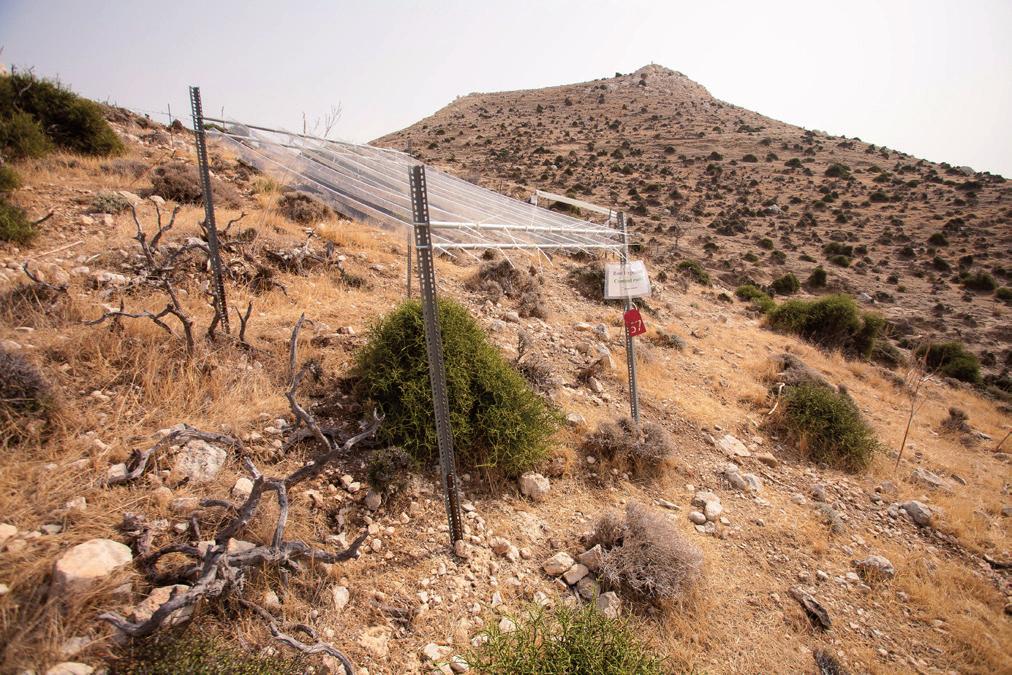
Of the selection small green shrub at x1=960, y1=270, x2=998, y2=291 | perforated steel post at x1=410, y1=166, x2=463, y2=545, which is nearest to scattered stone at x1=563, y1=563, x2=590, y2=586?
perforated steel post at x1=410, y1=166, x2=463, y2=545

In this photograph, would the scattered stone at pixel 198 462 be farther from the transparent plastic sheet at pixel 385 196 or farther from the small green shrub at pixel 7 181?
the small green shrub at pixel 7 181

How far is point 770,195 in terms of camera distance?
106ft

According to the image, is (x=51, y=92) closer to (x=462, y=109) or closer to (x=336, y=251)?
(x=336, y=251)

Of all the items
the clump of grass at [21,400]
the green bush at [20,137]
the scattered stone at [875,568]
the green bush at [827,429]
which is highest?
the green bush at [20,137]

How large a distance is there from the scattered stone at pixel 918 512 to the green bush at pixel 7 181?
12886mm

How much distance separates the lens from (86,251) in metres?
5.67

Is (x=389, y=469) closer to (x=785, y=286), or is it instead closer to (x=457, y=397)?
(x=457, y=397)

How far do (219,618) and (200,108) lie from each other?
164 inches

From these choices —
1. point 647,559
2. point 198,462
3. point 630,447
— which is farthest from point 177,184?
point 647,559

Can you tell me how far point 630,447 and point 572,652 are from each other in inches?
106

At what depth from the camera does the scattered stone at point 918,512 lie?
17.2 ft

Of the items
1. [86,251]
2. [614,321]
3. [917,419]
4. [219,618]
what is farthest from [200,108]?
[917,419]

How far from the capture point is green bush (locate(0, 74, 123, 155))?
29.7ft

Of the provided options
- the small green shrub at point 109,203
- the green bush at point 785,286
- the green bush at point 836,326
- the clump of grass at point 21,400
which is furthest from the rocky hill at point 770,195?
the clump of grass at point 21,400
